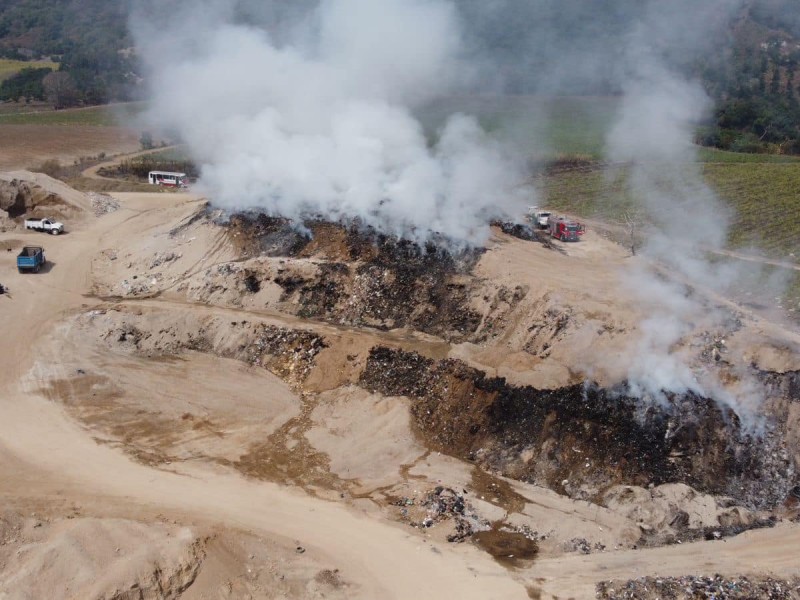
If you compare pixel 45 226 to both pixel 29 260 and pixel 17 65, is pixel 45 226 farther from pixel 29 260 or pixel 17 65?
pixel 17 65

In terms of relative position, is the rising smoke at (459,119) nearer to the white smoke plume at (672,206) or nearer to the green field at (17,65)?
the white smoke plume at (672,206)

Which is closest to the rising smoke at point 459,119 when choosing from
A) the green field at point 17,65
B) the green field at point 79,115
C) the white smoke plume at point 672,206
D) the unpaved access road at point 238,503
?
the white smoke plume at point 672,206

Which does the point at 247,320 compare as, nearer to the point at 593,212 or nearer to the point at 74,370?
the point at 74,370

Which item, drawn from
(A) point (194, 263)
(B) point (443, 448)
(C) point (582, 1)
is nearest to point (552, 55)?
(C) point (582, 1)

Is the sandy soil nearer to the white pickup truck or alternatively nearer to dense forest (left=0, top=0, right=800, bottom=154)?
the white pickup truck

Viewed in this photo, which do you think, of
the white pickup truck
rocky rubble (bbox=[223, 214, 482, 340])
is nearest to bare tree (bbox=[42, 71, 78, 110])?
the white pickup truck

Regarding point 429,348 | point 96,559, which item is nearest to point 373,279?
point 429,348
